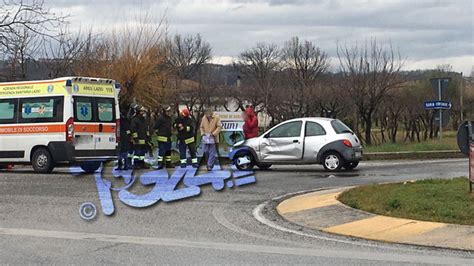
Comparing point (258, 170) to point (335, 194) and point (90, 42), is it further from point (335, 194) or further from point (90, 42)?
point (90, 42)

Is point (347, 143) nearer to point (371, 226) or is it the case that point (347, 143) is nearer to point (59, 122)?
point (59, 122)

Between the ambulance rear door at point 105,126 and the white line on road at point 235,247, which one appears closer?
the white line on road at point 235,247

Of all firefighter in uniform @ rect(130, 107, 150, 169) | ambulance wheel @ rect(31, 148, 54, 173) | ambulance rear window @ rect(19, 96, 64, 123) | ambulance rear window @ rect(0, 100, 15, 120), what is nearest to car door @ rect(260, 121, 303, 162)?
firefighter in uniform @ rect(130, 107, 150, 169)

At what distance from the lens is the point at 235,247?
7.96 m

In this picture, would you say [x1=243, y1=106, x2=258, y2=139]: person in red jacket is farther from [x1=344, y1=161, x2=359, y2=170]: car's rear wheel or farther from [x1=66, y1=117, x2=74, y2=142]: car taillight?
[x1=66, y1=117, x2=74, y2=142]: car taillight

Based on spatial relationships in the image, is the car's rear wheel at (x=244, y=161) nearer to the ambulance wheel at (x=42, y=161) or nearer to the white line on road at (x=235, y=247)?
the ambulance wheel at (x=42, y=161)

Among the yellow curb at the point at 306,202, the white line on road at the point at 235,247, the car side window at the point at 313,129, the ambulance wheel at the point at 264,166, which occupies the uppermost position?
the car side window at the point at 313,129

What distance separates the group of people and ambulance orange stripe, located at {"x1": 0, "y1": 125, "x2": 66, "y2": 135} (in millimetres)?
1863

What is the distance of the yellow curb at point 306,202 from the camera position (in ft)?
35.6

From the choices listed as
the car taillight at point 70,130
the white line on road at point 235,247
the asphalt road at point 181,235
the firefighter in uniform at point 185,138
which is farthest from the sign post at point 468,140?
the car taillight at point 70,130

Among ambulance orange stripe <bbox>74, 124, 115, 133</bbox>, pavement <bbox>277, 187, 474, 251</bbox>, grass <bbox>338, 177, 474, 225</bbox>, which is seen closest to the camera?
pavement <bbox>277, 187, 474, 251</bbox>

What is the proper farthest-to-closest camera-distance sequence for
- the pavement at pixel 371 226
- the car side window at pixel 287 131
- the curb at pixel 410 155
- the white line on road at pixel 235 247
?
1. the curb at pixel 410 155
2. the car side window at pixel 287 131
3. the pavement at pixel 371 226
4. the white line on road at pixel 235 247

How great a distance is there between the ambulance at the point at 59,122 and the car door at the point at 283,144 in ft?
13.3

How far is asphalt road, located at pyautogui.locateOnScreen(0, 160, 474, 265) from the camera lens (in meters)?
7.39
